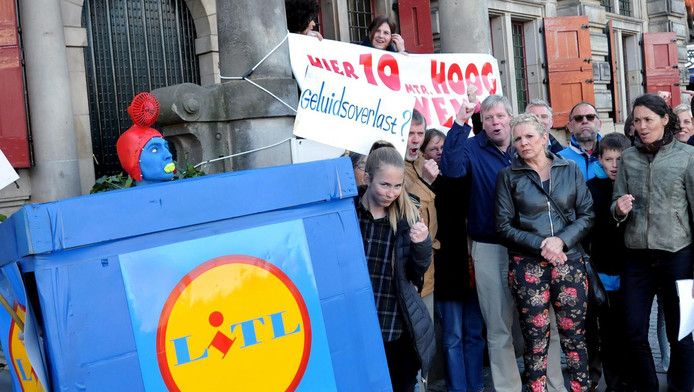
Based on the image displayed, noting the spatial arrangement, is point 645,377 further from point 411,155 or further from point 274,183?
point 274,183

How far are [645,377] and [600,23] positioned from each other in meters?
11.8

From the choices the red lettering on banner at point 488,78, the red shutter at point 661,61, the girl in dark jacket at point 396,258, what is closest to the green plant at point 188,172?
the girl in dark jacket at point 396,258

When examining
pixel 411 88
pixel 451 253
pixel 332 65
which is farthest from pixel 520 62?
pixel 451 253

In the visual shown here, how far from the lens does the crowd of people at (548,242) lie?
13.1 feet

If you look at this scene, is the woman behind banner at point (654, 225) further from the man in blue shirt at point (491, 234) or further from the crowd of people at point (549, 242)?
the man in blue shirt at point (491, 234)

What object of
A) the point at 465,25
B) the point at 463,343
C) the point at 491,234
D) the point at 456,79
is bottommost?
the point at 463,343

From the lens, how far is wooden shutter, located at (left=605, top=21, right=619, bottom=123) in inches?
587

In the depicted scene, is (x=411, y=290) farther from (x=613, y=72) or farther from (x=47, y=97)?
(x=613, y=72)

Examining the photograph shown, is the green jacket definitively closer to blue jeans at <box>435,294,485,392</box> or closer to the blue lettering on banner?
blue jeans at <box>435,294,485,392</box>

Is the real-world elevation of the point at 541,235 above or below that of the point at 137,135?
below

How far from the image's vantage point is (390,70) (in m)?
5.63

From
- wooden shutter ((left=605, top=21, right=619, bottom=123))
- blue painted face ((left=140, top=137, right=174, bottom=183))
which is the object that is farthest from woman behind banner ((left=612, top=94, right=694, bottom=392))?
wooden shutter ((left=605, top=21, right=619, bottom=123))

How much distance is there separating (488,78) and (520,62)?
25.4 feet

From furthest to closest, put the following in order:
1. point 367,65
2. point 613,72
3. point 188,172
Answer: point 613,72 → point 367,65 → point 188,172
